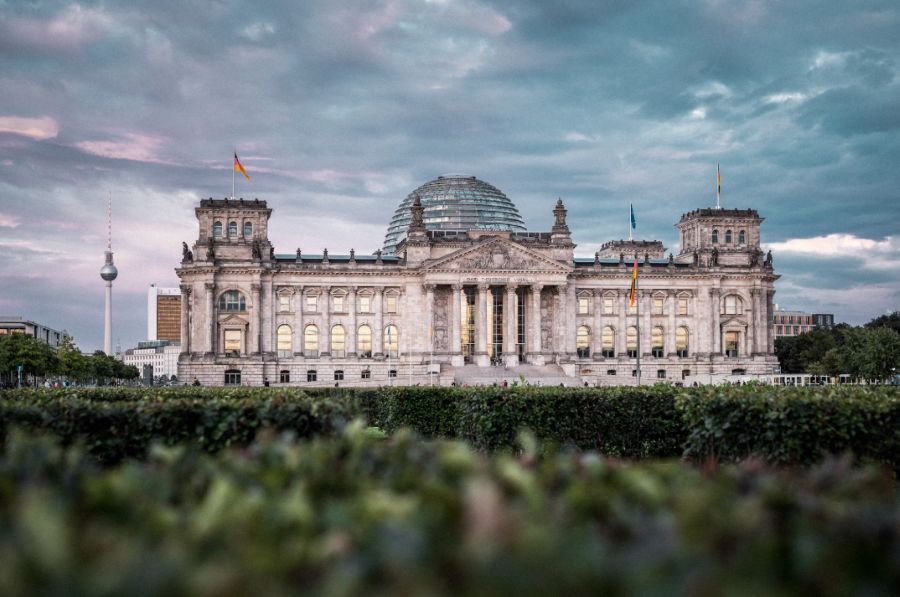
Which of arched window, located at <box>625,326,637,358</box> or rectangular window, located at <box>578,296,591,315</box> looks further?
arched window, located at <box>625,326,637,358</box>

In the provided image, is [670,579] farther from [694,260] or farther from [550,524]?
[694,260]

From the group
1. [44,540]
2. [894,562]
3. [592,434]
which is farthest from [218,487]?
[592,434]

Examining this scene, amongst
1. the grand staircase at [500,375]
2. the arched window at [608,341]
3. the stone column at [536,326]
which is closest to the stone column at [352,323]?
the grand staircase at [500,375]

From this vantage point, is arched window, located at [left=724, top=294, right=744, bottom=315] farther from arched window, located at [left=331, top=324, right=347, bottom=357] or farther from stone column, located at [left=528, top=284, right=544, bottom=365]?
arched window, located at [left=331, top=324, right=347, bottom=357]

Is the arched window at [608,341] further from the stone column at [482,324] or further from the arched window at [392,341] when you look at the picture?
→ the arched window at [392,341]

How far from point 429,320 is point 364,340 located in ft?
28.1

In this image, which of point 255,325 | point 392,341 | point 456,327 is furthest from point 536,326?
point 255,325

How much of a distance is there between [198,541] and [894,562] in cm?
336

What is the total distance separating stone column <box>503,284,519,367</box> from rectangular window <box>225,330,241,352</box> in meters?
31.0

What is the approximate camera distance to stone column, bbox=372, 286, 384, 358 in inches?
4078

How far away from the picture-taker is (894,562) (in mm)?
4094

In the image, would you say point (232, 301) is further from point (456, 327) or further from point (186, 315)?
point (456, 327)

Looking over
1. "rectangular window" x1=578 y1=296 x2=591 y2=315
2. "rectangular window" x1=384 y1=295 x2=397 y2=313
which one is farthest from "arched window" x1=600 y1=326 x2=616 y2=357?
"rectangular window" x1=384 y1=295 x2=397 y2=313

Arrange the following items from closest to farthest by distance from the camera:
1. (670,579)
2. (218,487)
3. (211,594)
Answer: (211,594) → (670,579) → (218,487)
